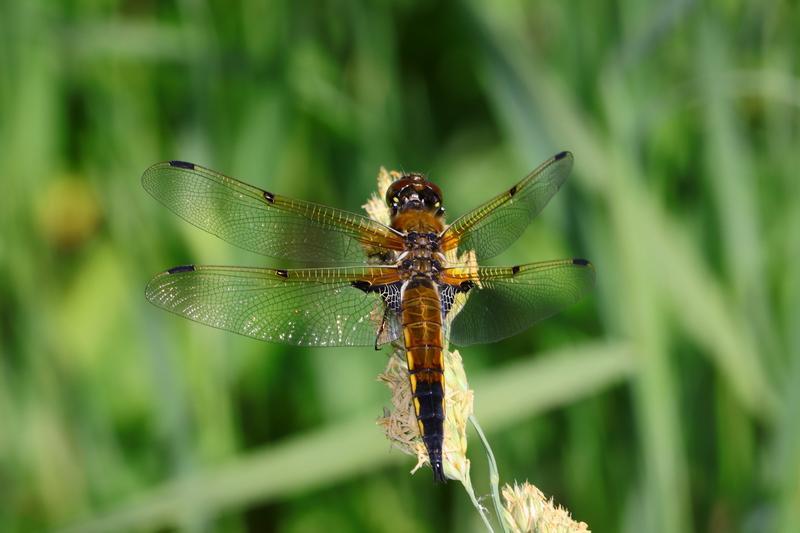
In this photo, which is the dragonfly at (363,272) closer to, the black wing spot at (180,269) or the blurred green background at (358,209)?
the black wing spot at (180,269)

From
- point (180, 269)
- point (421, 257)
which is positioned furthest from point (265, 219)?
point (421, 257)

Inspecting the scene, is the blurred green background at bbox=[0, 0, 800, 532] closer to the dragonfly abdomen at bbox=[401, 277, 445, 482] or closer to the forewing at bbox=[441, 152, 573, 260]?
the forewing at bbox=[441, 152, 573, 260]

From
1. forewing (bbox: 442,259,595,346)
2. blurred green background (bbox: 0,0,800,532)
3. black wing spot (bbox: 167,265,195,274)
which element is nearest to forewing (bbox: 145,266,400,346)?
black wing spot (bbox: 167,265,195,274)

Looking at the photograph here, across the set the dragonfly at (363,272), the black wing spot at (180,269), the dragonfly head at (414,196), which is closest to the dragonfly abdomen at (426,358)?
the dragonfly at (363,272)

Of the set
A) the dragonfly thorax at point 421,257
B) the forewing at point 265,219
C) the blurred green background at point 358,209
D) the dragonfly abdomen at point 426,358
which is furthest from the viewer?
the blurred green background at point 358,209

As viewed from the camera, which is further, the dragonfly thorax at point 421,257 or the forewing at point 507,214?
the forewing at point 507,214

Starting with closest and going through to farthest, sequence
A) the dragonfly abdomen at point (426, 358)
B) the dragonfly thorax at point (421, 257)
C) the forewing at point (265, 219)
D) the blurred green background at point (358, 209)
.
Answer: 1. the dragonfly abdomen at point (426, 358)
2. the dragonfly thorax at point (421, 257)
3. the forewing at point (265, 219)
4. the blurred green background at point (358, 209)

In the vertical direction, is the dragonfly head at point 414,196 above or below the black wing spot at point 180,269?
A: above
